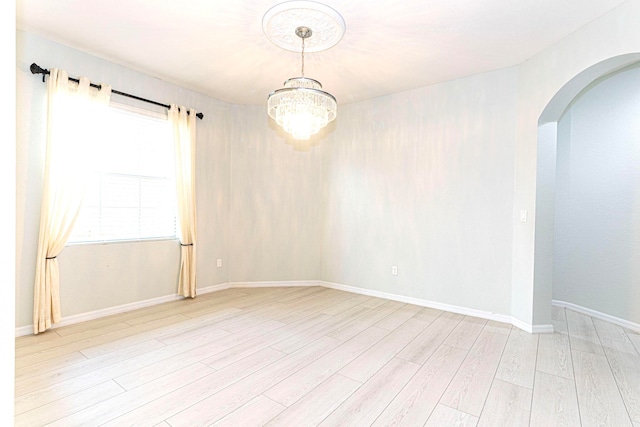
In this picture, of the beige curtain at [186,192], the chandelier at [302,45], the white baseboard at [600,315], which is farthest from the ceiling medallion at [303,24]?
the white baseboard at [600,315]

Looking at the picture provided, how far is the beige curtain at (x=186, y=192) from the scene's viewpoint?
4.01 meters

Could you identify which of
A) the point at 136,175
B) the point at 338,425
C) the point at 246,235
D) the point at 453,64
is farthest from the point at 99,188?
the point at 453,64

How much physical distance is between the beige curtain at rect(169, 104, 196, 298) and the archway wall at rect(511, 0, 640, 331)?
3.98m

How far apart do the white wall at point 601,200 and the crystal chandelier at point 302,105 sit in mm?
3316

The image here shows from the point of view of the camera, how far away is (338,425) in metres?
1.76

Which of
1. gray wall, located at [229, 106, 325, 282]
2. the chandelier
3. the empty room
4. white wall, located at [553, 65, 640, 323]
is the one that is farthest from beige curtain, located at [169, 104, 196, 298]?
white wall, located at [553, 65, 640, 323]

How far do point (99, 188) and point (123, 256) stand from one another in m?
0.82

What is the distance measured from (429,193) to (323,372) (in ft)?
8.61

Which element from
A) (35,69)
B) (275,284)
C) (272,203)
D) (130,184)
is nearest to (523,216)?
(272,203)

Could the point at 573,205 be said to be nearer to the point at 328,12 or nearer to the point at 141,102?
the point at 328,12

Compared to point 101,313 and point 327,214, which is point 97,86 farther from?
point 327,214

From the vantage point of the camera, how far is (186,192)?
13.5 ft

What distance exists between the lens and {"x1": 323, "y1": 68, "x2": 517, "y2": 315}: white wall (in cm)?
353

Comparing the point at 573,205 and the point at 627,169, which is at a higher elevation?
the point at 627,169
